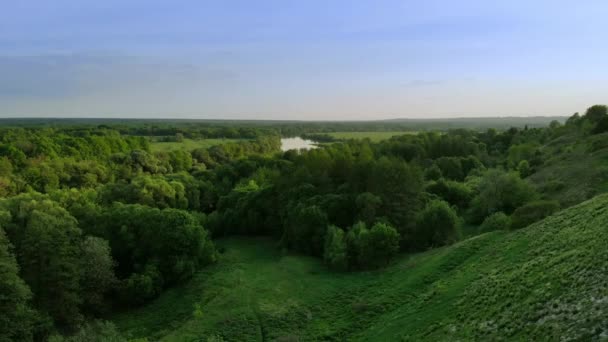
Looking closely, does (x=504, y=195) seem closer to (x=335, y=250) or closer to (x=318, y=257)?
(x=335, y=250)

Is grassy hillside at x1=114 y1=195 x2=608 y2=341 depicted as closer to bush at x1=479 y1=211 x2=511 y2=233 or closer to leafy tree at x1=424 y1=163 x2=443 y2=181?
bush at x1=479 y1=211 x2=511 y2=233

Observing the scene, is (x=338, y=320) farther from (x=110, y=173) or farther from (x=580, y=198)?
(x=110, y=173)

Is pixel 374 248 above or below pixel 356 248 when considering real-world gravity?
above

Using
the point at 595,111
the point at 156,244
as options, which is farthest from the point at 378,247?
the point at 595,111

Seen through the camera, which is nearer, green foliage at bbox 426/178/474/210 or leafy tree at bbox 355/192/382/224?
leafy tree at bbox 355/192/382/224

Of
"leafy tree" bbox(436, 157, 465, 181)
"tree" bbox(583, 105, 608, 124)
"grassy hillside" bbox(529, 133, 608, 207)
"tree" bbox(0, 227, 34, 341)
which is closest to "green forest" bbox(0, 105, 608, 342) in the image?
"tree" bbox(0, 227, 34, 341)

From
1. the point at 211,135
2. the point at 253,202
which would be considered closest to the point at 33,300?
the point at 253,202
